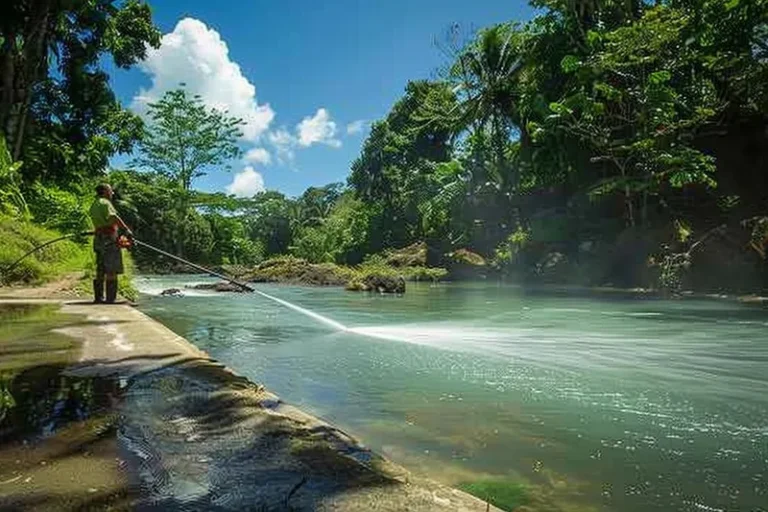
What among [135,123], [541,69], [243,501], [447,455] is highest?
[541,69]

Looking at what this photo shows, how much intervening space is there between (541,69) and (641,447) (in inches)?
1128

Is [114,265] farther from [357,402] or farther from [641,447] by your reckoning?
[641,447]

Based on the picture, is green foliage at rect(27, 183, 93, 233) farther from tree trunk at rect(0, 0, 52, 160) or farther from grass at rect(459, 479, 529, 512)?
grass at rect(459, 479, 529, 512)

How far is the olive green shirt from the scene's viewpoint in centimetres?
1004

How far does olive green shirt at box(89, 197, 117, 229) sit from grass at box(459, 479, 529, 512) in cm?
840

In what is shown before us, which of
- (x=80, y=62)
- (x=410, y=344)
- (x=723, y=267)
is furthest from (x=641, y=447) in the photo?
(x=80, y=62)

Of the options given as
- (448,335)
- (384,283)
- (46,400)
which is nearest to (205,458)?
(46,400)

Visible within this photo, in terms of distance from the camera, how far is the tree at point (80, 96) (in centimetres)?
1858

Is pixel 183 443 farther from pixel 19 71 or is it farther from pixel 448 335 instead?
pixel 19 71

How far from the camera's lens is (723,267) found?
2016cm

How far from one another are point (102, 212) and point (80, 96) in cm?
1255

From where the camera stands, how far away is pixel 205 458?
9.85ft

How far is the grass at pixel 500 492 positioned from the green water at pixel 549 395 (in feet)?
0.28

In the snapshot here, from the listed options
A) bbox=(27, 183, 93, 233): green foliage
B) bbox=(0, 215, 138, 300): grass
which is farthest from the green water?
bbox=(27, 183, 93, 233): green foliage
